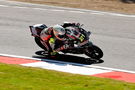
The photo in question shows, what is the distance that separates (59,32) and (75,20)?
8051 mm

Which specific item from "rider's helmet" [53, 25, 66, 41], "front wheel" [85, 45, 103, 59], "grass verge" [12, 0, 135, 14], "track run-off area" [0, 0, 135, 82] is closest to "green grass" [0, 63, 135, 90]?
"track run-off area" [0, 0, 135, 82]

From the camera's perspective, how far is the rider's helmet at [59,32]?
1424 cm

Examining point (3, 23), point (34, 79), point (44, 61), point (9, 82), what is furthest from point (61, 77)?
point (3, 23)

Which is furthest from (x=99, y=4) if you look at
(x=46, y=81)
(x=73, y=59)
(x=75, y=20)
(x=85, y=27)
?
(x=46, y=81)

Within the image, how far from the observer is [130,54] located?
603 inches

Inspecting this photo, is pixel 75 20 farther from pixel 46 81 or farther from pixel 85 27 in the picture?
pixel 46 81

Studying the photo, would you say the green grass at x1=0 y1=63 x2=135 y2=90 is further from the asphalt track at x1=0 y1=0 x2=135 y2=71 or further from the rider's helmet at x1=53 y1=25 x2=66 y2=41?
the asphalt track at x1=0 y1=0 x2=135 y2=71

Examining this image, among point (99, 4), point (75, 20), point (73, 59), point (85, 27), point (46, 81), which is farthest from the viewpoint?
point (99, 4)

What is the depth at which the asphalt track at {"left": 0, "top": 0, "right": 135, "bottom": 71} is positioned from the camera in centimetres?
1532

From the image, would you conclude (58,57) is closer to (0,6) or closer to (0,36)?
(0,36)

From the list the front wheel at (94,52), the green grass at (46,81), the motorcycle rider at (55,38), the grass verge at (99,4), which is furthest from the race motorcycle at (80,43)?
the grass verge at (99,4)

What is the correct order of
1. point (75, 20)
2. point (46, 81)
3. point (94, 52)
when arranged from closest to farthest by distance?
point (46, 81) < point (94, 52) < point (75, 20)

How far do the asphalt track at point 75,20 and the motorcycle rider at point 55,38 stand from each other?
86 centimetres

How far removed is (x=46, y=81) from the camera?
10.7 m
